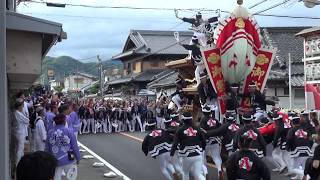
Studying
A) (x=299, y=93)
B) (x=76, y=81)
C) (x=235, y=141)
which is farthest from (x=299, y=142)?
(x=76, y=81)

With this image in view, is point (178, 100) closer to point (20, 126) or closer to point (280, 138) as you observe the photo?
point (280, 138)

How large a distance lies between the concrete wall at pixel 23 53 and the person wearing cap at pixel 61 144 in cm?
181

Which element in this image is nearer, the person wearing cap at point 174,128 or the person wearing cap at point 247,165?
the person wearing cap at point 247,165

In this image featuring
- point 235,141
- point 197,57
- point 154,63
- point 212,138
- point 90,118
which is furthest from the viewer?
point 154,63

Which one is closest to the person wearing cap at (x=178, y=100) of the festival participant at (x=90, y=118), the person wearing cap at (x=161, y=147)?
the person wearing cap at (x=161, y=147)

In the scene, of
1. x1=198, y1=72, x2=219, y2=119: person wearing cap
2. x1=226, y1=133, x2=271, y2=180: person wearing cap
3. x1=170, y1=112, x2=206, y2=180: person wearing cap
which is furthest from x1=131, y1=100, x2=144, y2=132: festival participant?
x1=226, y1=133, x2=271, y2=180: person wearing cap

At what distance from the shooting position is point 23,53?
6.76 metres

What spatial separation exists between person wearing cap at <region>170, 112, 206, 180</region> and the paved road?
8.03ft

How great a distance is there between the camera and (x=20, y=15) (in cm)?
599

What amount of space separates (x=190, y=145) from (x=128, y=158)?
648 cm

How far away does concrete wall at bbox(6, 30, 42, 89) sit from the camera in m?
6.64

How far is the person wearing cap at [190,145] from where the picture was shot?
9445 millimetres

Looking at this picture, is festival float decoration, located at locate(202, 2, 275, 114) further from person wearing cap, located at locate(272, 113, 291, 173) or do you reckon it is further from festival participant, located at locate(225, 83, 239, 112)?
person wearing cap, located at locate(272, 113, 291, 173)

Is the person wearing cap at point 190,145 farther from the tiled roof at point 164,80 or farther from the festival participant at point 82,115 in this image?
the tiled roof at point 164,80
